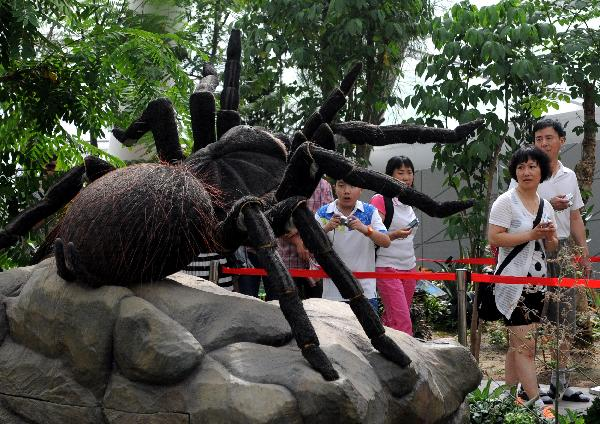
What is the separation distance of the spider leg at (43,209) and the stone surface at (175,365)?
40 centimetres

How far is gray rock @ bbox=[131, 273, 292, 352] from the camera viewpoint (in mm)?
3703

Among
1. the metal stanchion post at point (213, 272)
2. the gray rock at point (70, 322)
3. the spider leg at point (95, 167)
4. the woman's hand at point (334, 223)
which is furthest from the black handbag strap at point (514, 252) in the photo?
the gray rock at point (70, 322)

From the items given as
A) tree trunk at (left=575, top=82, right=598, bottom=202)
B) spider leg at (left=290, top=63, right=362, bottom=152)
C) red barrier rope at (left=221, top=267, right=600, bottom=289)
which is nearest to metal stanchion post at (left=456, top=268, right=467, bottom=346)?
red barrier rope at (left=221, top=267, right=600, bottom=289)

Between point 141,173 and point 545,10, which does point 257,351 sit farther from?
point 545,10

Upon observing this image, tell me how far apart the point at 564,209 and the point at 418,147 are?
916 centimetres

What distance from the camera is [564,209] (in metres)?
6.04

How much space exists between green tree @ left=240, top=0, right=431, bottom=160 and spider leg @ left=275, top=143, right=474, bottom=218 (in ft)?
16.1

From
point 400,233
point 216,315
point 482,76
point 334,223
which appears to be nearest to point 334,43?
point 482,76

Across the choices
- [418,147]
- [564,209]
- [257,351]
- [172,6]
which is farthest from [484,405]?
[418,147]

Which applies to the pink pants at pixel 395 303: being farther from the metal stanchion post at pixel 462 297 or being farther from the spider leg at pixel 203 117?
the spider leg at pixel 203 117

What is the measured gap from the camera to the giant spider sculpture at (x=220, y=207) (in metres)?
3.77

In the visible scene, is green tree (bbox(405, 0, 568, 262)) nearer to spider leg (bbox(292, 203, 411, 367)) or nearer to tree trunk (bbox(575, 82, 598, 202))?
tree trunk (bbox(575, 82, 598, 202))

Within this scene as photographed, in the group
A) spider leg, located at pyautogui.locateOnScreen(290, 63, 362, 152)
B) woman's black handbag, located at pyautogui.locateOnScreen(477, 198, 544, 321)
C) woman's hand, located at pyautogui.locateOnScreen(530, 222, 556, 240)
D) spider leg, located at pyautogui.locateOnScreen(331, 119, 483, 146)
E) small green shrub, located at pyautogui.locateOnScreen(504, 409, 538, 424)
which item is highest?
spider leg, located at pyautogui.locateOnScreen(290, 63, 362, 152)

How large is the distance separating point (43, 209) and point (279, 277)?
60.0 inches
